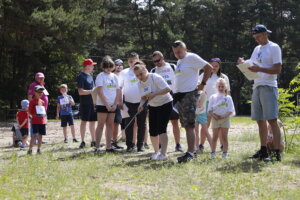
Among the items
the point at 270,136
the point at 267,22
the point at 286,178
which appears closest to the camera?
the point at 286,178

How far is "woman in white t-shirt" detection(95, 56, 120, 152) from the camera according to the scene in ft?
26.6

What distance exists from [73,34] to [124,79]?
1748 cm

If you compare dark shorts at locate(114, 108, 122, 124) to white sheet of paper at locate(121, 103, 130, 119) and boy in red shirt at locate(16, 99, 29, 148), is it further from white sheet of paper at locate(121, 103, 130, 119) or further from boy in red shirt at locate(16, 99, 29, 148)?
boy in red shirt at locate(16, 99, 29, 148)

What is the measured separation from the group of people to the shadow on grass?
241mm

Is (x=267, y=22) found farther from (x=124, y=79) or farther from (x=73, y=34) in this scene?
(x=124, y=79)

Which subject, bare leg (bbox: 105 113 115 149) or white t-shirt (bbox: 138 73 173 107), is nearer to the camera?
white t-shirt (bbox: 138 73 173 107)

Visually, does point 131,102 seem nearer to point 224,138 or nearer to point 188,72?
point 188,72

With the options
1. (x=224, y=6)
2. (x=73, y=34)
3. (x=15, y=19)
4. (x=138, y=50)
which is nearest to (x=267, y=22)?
(x=224, y=6)

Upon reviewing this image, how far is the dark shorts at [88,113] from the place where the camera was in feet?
30.9

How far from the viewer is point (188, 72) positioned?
6.93 metres

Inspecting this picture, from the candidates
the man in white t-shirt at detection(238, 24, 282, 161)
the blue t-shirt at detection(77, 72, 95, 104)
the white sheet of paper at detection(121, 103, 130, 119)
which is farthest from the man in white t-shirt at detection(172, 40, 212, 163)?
the blue t-shirt at detection(77, 72, 95, 104)

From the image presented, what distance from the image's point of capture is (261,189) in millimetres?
4680

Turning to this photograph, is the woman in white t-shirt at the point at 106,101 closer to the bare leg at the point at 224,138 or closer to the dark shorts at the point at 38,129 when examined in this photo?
the dark shorts at the point at 38,129

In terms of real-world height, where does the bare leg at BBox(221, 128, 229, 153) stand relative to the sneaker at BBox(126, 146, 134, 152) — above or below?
above
